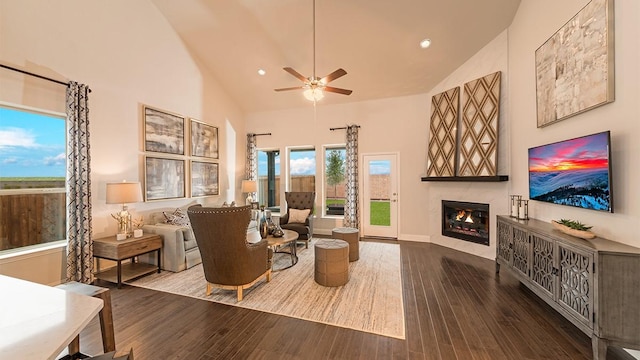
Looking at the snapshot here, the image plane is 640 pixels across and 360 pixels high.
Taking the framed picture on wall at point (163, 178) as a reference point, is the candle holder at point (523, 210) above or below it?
below

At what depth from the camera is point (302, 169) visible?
6824mm

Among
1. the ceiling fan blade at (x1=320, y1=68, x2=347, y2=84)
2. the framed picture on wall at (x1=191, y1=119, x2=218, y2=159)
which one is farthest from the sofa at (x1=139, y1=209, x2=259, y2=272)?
the ceiling fan blade at (x1=320, y1=68, x2=347, y2=84)

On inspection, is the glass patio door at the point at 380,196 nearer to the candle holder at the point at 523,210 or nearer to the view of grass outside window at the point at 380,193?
the view of grass outside window at the point at 380,193

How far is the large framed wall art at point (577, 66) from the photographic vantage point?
2.29 metres

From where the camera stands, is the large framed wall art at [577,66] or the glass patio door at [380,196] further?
the glass patio door at [380,196]

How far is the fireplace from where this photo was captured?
14.9ft

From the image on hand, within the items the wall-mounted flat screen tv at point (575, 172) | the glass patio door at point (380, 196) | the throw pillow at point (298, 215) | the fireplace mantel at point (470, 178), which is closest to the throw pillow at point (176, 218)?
the throw pillow at point (298, 215)

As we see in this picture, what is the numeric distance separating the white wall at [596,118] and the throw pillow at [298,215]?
3802 millimetres

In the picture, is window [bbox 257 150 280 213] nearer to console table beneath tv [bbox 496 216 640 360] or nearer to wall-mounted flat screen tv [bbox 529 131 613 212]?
wall-mounted flat screen tv [bbox 529 131 613 212]

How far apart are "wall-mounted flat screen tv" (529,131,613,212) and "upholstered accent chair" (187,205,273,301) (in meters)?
3.44

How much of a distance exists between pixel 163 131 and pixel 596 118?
6081 millimetres

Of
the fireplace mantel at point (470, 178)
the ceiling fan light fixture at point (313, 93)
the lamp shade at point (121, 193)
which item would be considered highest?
the ceiling fan light fixture at point (313, 93)

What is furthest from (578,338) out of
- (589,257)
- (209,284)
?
(209,284)

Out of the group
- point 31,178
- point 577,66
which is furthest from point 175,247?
point 577,66
